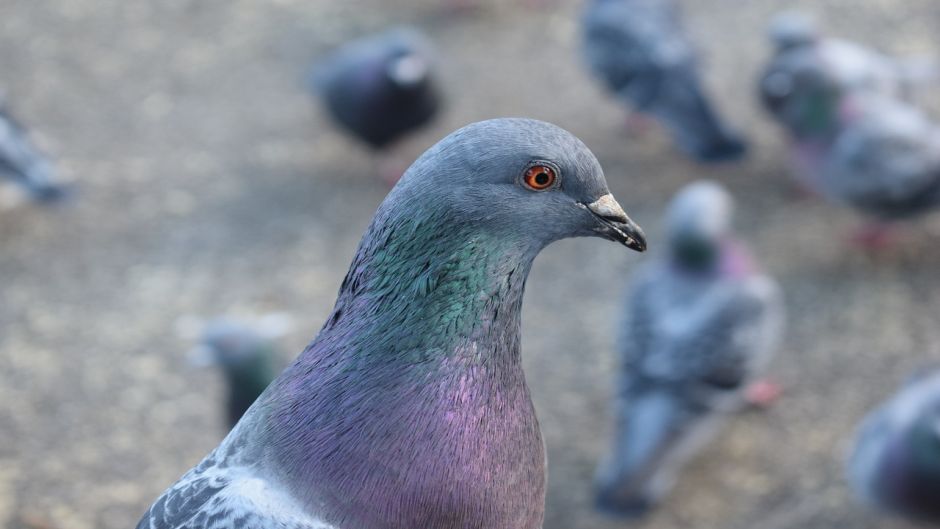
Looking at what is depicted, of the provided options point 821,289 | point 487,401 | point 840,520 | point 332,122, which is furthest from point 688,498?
point 332,122

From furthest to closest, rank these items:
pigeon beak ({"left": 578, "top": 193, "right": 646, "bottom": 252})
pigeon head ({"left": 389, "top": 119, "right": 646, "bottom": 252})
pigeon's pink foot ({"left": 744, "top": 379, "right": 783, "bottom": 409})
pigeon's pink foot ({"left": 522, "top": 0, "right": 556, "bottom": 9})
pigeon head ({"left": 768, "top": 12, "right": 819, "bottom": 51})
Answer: pigeon's pink foot ({"left": 522, "top": 0, "right": 556, "bottom": 9})
pigeon head ({"left": 768, "top": 12, "right": 819, "bottom": 51})
pigeon's pink foot ({"left": 744, "top": 379, "right": 783, "bottom": 409})
pigeon beak ({"left": 578, "top": 193, "right": 646, "bottom": 252})
pigeon head ({"left": 389, "top": 119, "right": 646, "bottom": 252})

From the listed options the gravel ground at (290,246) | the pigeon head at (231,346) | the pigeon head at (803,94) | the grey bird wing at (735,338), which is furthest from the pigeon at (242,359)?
the pigeon head at (803,94)

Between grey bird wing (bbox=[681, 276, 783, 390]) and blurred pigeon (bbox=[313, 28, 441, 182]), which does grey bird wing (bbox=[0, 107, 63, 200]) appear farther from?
grey bird wing (bbox=[681, 276, 783, 390])

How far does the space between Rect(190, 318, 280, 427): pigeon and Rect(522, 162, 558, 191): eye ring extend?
2.23m

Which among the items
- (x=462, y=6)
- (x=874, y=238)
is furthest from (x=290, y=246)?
(x=874, y=238)

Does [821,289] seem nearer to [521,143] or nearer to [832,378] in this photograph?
[832,378]

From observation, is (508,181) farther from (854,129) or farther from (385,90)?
(385,90)

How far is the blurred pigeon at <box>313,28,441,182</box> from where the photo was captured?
6.21 metres

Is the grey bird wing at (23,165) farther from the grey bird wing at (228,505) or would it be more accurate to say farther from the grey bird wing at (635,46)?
the grey bird wing at (228,505)

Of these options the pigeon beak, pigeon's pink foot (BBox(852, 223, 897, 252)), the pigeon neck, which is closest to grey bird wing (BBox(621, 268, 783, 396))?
pigeon's pink foot (BBox(852, 223, 897, 252))

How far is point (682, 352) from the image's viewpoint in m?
4.29

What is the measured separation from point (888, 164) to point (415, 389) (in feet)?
13.4

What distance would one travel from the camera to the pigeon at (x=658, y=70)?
624 cm

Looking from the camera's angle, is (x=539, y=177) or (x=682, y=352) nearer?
(x=539, y=177)
